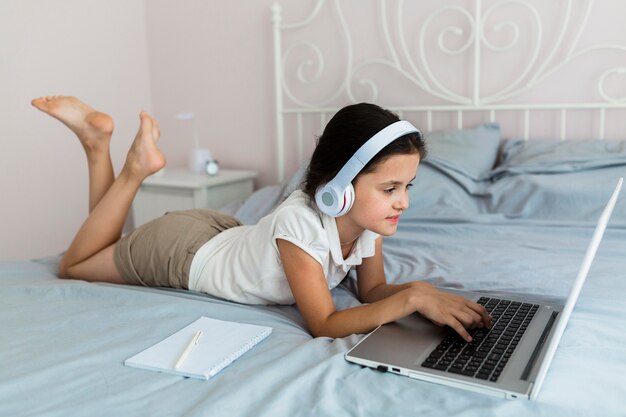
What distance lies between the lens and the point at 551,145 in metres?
2.14

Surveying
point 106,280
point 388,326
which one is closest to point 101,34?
point 106,280

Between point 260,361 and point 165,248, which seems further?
point 165,248

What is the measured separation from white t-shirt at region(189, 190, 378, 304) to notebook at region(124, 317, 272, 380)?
0.65 ft

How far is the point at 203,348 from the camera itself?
1.02 metres

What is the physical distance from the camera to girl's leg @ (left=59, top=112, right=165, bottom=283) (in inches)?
63.8

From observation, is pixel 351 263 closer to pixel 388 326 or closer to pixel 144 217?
pixel 388 326

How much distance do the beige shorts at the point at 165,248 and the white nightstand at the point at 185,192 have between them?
953mm

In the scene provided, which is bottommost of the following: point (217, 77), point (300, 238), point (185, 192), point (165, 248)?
point (185, 192)

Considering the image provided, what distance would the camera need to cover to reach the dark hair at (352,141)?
115 centimetres

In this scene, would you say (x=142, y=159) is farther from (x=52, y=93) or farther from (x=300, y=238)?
(x=52, y=93)

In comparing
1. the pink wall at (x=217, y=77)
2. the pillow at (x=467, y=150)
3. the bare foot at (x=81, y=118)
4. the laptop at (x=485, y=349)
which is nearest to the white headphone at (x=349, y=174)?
the laptop at (x=485, y=349)

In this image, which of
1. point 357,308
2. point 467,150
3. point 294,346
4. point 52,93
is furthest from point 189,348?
point 52,93

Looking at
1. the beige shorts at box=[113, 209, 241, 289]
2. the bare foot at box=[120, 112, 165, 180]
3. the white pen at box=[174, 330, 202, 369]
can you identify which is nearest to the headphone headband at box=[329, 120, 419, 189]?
the white pen at box=[174, 330, 202, 369]

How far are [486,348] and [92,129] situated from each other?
1270 mm
